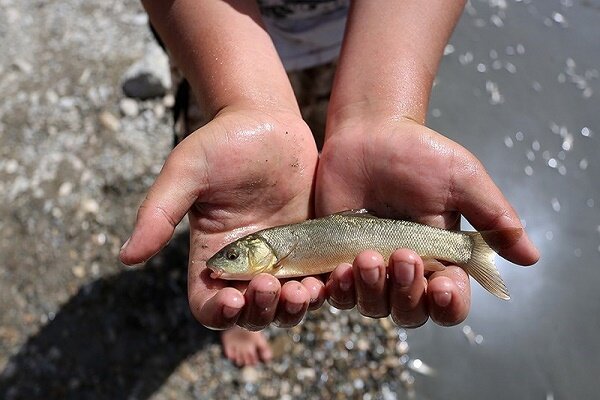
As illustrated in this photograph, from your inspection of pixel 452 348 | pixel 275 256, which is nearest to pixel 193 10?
pixel 275 256

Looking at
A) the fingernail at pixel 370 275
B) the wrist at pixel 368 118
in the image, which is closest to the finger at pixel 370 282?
the fingernail at pixel 370 275

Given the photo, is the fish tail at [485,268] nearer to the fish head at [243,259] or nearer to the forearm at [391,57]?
the forearm at [391,57]

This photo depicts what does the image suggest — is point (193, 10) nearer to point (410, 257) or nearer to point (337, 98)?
point (337, 98)

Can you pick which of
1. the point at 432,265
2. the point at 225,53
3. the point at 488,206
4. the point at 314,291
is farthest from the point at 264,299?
the point at 225,53

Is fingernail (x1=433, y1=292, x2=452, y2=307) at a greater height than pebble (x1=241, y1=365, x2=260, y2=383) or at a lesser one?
greater

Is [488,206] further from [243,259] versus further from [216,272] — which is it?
[216,272]

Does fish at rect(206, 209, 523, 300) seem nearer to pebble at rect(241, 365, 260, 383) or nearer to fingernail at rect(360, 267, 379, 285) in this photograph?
fingernail at rect(360, 267, 379, 285)

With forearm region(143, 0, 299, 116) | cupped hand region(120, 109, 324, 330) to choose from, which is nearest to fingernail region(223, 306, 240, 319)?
A: cupped hand region(120, 109, 324, 330)
